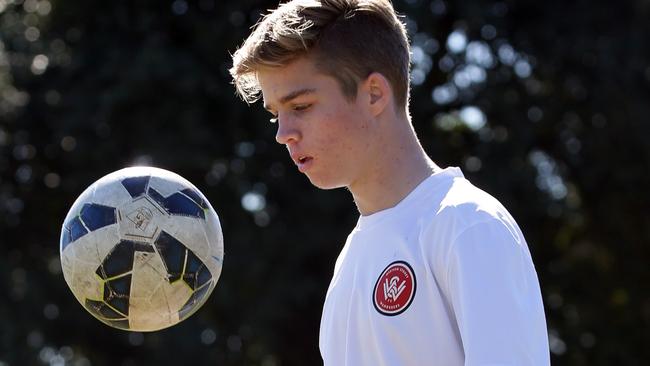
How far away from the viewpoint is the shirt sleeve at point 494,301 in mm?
2979

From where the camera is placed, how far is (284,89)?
3607 mm

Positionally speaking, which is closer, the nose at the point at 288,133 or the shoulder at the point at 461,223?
the shoulder at the point at 461,223

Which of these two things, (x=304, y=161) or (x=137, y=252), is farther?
(x=137, y=252)

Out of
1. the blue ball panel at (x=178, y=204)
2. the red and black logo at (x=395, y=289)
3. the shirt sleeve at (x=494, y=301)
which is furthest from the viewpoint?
the blue ball panel at (x=178, y=204)

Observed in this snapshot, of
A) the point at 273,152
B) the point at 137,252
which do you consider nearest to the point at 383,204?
the point at 137,252

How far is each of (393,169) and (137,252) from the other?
99 centimetres

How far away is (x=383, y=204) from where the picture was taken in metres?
3.68

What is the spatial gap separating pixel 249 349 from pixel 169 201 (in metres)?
10.8

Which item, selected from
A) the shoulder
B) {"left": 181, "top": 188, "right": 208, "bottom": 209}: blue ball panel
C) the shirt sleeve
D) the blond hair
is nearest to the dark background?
{"left": 181, "top": 188, "right": 208, "bottom": 209}: blue ball panel

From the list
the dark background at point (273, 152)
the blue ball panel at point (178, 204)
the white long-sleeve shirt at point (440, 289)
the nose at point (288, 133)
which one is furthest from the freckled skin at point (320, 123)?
the dark background at point (273, 152)

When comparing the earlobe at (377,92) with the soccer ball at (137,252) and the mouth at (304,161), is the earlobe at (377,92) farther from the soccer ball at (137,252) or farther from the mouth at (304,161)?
the soccer ball at (137,252)

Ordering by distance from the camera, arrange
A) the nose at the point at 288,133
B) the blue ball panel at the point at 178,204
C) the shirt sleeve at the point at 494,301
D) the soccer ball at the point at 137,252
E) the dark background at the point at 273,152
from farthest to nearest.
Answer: the dark background at the point at 273,152 < the blue ball panel at the point at 178,204 < the soccer ball at the point at 137,252 < the nose at the point at 288,133 < the shirt sleeve at the point at 494,301

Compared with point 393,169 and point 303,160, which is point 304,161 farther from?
point 393,169

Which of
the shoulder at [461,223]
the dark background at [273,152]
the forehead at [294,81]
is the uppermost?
the forehead at [294,81]
